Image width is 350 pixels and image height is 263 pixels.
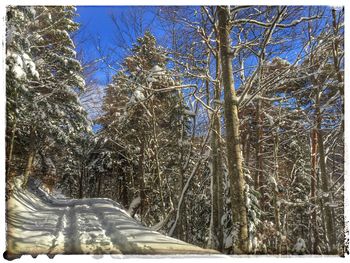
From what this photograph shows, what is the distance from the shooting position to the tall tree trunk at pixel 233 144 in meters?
3.47

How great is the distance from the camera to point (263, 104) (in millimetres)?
7609

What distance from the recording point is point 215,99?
19.2ft

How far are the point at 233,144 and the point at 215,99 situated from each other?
2.41m

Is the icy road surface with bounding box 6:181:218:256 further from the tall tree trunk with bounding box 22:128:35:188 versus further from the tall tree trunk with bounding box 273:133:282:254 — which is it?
the tall tree trunk with bounding box 273:133:282:254

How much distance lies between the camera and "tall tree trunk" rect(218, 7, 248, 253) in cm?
347

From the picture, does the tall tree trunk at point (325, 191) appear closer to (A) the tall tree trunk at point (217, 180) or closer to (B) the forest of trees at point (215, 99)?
(B) the forest of trees at point (215, 99)

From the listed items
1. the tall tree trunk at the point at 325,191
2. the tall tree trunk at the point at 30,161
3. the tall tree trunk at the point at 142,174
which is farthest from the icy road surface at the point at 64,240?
the tall tree trunk at the point at 142,174

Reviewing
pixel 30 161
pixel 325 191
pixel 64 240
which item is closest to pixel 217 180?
pixel 325 191

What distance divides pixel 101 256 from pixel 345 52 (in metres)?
4.38

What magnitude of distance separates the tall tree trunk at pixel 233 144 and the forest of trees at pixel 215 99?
0.05ft

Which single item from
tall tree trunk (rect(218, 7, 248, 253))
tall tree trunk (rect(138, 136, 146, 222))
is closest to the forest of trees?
tall tree trunk (rect(218, 7, 248, 253))
